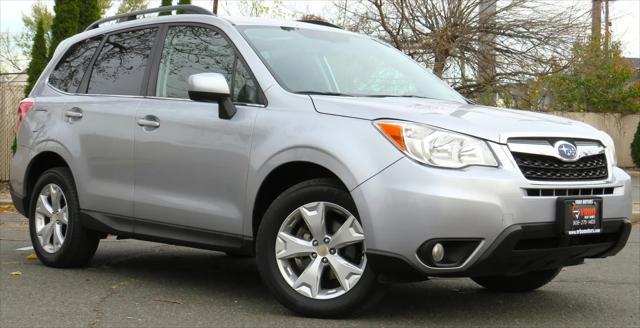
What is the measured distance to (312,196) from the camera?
503 cm

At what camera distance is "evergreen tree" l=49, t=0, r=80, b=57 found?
16.7 metres

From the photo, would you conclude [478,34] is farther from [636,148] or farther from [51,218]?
[51,218]

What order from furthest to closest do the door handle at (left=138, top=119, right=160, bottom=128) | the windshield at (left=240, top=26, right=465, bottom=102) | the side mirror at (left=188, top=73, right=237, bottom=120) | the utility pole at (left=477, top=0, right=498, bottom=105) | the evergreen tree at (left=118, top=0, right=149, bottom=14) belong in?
the evergreen tree at (left=118, top=0, right=149, bottom=14), the utility pole at (left=477, top=0, right=498, bottom=105), the door handle at (left=138, top=119, right=160, bottom=128), the windshield at (left=240, top=26, right=465, bottom=102), the side mirror at (left=188, top=73, right=237, bottom=120)

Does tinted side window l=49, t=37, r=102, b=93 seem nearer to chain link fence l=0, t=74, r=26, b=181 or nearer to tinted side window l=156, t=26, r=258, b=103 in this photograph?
tinted side window l=156, t=26, r=258, b=103

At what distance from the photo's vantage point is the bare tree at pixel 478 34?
75.9 ft

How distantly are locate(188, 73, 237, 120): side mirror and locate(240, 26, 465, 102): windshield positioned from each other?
32cm

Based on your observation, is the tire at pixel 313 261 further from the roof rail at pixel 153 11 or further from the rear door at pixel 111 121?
the roof rail at pixel 153 11

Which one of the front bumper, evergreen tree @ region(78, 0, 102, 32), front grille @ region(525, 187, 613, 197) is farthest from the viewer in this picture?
evergreen tree @ region(78, 0, 102, 32)

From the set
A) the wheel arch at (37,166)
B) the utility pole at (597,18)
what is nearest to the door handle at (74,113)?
the wheel arch at (37,166)

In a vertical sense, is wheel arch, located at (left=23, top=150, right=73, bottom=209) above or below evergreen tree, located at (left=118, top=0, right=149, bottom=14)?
below

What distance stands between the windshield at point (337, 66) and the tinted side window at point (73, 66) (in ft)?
5.92

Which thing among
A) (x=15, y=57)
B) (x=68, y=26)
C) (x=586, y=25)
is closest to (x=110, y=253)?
(x=68, y=26)

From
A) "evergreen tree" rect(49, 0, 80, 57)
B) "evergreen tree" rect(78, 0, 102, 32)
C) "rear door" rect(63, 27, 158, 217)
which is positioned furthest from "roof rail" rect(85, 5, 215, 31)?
"evergreen tree" rect(78, 0, 102, 32)

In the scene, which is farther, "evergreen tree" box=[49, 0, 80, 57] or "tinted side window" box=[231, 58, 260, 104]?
"evergreen tree" box=[49, 0, 80, 57]
